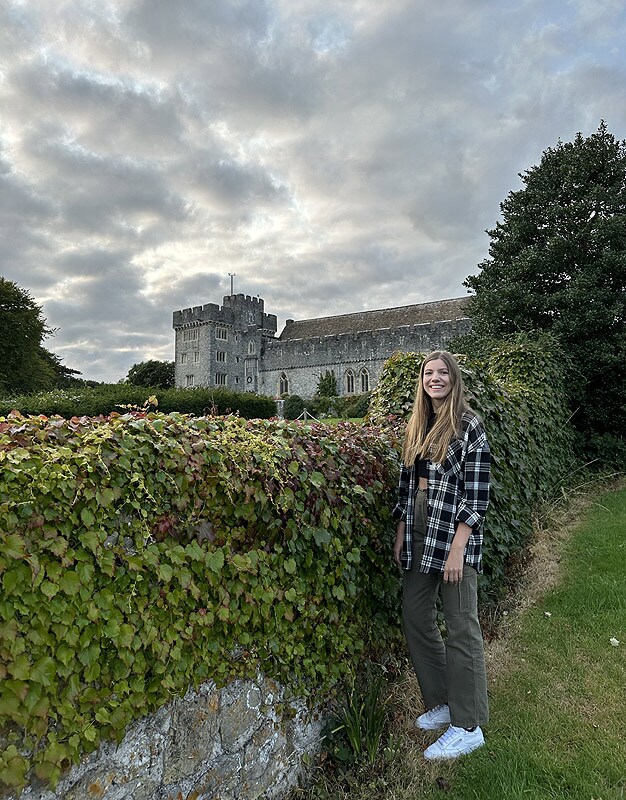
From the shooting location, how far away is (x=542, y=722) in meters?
3.40

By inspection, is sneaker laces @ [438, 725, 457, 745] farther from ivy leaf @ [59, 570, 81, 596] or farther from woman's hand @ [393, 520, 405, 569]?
ivy leaf @ [59, 570, 81, 596]

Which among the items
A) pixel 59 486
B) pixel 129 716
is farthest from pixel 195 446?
pixel 129 716

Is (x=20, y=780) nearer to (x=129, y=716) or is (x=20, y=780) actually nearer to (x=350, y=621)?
(x=129, y=716)

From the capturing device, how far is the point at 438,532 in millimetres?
3152

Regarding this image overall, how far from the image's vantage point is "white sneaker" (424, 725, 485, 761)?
10.1 ft

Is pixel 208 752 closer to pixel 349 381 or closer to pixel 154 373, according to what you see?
pixel 349 381

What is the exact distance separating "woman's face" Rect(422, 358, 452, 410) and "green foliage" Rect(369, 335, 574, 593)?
43.7 inches

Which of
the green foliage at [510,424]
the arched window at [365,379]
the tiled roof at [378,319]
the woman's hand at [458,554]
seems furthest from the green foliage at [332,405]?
the woman's hand at [458,554]

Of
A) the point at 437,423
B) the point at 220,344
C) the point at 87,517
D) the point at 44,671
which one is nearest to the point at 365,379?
the point at 220,344

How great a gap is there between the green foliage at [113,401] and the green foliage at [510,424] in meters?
5.18

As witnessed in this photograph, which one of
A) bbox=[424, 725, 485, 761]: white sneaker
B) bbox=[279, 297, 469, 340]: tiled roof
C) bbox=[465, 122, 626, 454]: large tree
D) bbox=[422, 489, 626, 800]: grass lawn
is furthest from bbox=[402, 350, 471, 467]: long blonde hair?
bbox=[279, 297, 469, 340]: tiled roof

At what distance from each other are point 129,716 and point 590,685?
3055 mm

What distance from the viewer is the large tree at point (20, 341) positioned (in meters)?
31.8

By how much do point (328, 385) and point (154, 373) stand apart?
1004 inches
